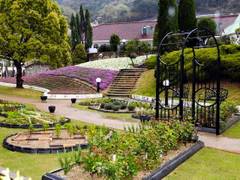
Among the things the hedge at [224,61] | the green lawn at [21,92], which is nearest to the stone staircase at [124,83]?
the hedge at [224,61]

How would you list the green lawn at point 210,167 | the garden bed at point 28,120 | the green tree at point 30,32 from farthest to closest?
the green tree at point 30,32 → the garden bed at point 28,120 → the green lawn at point 210,167

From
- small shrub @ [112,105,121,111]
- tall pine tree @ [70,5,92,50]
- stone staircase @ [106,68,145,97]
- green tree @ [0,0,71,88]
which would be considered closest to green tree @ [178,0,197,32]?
stone staircase @ [106,68,145,97]

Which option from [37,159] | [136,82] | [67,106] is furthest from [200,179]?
[136,82]

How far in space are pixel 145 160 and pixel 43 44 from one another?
63.7ft

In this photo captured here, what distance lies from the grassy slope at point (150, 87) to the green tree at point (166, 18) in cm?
347

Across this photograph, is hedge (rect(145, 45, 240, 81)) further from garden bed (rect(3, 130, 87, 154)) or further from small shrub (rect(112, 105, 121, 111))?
garden bed (rect(3, 130, 87, 154))

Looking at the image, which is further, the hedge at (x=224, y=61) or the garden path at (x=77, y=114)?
the hedge at (x=224, y=61)

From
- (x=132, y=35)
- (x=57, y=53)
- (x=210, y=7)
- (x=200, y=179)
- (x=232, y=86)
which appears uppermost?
(x=210, y=7)

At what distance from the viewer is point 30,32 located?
25.9 meters

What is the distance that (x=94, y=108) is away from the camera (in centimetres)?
1930

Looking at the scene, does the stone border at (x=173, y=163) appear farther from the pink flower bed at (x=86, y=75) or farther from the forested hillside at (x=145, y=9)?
the forested hillside at (x=145, y=9)

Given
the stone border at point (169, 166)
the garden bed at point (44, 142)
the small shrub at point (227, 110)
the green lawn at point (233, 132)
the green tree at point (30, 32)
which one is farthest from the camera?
the green tree at point (30, 32)

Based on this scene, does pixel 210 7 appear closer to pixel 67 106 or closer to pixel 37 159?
pixel 67 106

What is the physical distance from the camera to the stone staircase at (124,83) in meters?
25.4
